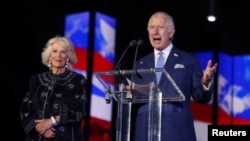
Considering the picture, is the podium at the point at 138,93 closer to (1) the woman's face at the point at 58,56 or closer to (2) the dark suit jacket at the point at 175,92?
(2) the dark suit jacket at the point at 175,92

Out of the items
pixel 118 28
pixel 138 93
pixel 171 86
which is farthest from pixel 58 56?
pixel 118 28

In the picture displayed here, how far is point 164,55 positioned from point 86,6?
2.99 meters

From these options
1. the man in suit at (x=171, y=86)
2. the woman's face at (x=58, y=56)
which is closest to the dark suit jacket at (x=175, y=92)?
the man in suit at (x=171, y=86)

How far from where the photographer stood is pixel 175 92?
3.76m

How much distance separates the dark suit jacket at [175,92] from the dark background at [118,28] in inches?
103

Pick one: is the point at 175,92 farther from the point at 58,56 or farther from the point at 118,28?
the point at 118,28

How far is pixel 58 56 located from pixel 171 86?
3.25ft

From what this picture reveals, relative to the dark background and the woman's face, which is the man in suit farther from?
the dark background

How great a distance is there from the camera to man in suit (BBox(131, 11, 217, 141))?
3.86 m

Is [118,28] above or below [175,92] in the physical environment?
above

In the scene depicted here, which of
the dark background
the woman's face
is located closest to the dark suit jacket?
the woman's face

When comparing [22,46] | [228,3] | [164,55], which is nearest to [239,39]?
[228,3]

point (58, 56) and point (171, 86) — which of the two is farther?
point (58, 56)

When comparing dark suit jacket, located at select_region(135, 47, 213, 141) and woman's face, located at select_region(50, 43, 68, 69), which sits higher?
woman's face, located at select_region(50, 43, 68, 69)
